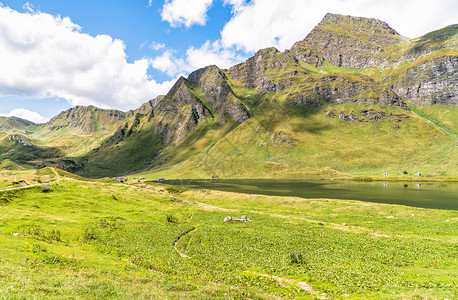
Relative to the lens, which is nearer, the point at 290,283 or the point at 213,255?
the point at 290,283

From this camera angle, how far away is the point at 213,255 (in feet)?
113

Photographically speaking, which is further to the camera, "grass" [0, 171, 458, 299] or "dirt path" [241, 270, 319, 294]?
"dirt path" [241, 270, 319, 294]

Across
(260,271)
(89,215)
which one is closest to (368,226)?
(260,271)

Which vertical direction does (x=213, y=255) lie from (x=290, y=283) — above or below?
below

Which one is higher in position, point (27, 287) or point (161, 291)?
point (27, 287)

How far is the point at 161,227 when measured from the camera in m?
49.9

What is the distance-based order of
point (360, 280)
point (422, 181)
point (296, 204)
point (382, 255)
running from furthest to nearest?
point (422, 181), point (296, 204), point (382, 255), point (360, 280)

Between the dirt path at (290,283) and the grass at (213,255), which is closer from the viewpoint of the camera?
the grass at (213,255)

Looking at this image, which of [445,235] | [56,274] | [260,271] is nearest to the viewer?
[56,274]

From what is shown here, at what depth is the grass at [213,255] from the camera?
19.6m

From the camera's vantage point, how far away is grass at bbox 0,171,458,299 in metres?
19.6

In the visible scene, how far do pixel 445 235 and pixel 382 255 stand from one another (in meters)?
23.9

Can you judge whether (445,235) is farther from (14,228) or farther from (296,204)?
(14,228)

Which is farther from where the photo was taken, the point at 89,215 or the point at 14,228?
the point at 89,215
